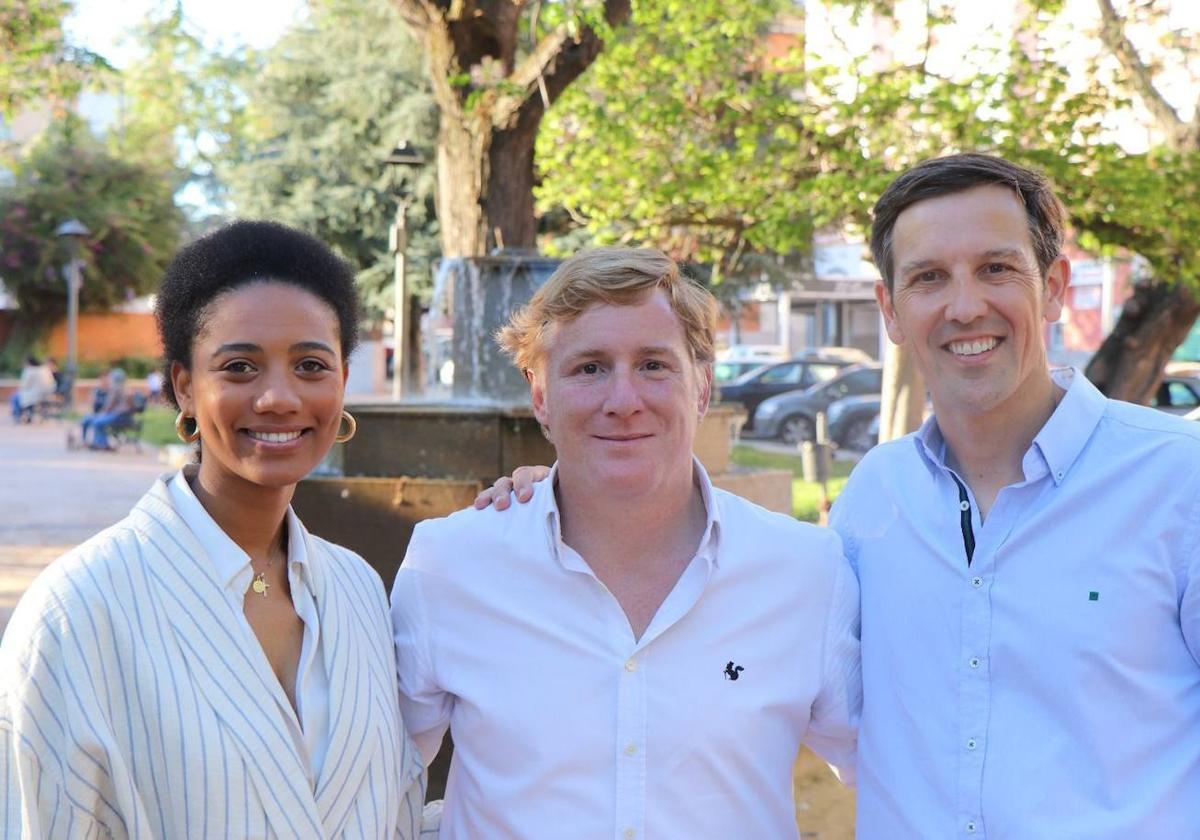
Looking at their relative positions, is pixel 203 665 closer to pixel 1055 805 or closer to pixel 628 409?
pixel 628 409

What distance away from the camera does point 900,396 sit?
1321 cm

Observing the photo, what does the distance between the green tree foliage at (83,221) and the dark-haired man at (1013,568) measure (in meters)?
36.3

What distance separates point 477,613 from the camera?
2.62 metres

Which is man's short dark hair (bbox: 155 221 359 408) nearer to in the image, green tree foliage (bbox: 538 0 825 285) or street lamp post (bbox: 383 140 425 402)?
green tree foliage (bbox: 538 0 825 285)

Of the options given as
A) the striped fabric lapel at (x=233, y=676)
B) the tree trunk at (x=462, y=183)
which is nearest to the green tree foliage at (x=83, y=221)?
the tree trunk at (x=462, y=183)

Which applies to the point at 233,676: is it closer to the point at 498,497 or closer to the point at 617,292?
the point at 498,497

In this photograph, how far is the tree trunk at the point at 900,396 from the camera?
13.0 m

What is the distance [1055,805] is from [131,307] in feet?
139

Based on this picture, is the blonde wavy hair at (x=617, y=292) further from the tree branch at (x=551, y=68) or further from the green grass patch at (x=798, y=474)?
the green grass patch at (x=798, y=474)

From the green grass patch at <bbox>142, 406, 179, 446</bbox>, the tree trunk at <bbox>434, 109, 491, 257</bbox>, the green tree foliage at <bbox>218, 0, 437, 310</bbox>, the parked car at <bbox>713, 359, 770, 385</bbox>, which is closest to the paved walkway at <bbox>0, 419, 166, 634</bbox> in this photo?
the green grass patch at <bbox>142, 406, 179, 446</bbox>

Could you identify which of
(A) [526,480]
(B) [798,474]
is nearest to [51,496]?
(B) [798,474]

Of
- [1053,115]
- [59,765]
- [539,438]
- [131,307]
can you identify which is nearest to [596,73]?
[1053,115]

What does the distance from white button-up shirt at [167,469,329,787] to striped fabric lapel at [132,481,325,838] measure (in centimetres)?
3

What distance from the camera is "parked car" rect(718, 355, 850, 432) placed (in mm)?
26828
